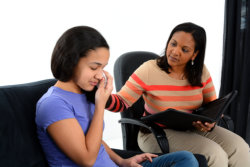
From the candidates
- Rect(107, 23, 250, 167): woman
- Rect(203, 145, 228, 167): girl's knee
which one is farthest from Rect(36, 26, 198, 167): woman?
Rect(203, 145, 228, 167): girl's knee

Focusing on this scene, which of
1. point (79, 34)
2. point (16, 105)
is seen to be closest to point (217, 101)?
point (79, 34)

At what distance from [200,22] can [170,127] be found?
6.64 ft

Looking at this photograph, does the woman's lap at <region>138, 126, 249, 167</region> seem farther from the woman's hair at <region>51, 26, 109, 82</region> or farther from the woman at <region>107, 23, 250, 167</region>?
the woman's hair at <region>51, 26, 109, 82</region>

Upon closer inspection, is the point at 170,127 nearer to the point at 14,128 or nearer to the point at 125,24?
the point at 14,128

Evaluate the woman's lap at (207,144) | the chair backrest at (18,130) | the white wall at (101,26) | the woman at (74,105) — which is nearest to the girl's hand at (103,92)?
the woman at (74,105)

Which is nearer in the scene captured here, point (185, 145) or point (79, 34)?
point (79, 34)

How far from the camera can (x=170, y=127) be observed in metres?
1.68

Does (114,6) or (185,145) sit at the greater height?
(114,6)

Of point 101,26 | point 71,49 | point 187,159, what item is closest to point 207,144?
point 187,159

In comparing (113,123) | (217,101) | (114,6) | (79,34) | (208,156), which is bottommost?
(113,123)

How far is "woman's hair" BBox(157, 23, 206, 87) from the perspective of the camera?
1.76m

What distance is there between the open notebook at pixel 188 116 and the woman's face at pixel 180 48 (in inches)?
12.5

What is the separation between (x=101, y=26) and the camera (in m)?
2.62

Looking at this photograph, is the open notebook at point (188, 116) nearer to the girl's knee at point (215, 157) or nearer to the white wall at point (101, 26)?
the girl's knee at point (215, 157)
